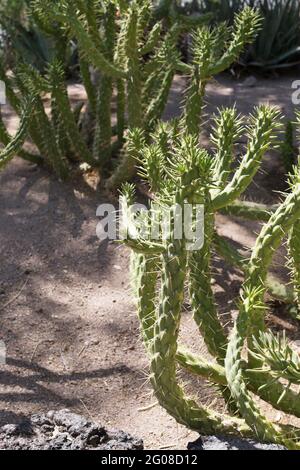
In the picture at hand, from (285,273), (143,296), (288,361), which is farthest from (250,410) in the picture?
(285,273)

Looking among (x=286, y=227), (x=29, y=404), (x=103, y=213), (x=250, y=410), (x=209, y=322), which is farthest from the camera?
(x=103, y=213)

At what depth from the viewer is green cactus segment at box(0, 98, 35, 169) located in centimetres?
377

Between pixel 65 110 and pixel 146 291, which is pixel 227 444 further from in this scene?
pixel 65 110

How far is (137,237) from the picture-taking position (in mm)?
2402

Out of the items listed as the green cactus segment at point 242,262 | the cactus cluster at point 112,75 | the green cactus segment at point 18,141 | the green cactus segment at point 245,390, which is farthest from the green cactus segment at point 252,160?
the green cactus segment at point 18,141

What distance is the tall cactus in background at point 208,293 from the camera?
229 cm

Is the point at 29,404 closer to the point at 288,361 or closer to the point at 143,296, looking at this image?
the point at 143,296

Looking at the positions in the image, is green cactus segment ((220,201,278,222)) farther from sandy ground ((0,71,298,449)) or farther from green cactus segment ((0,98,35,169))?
green cactus segment ((0,98,35,169))

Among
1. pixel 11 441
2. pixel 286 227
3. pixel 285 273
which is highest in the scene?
pixel 286 227

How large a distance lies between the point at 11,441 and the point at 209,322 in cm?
86

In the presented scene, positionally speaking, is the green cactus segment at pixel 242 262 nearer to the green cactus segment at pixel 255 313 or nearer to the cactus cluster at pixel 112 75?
the green cactus segment at pixel 255 313

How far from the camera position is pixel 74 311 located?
3.81m

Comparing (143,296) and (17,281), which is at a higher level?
(143,296)

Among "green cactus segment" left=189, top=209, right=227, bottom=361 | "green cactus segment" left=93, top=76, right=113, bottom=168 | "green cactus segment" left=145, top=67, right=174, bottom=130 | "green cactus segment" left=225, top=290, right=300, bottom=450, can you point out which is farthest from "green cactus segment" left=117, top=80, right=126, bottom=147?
"green cactus segment" left=225, top=290, right=300, bottom=450
